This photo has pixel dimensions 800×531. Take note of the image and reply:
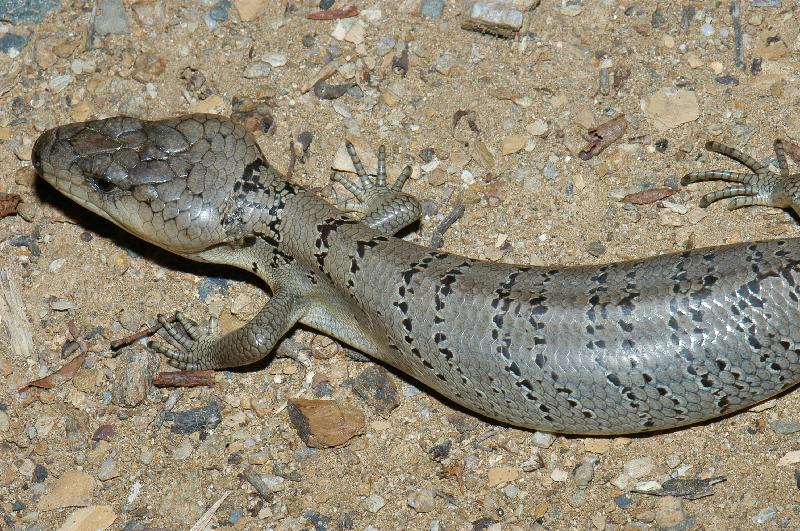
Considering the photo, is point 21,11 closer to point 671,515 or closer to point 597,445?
point 597,445

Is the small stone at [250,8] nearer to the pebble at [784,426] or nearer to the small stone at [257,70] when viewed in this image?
the small stone at [257,70]

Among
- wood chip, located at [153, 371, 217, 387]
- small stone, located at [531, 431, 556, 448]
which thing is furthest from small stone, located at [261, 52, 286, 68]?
small stone, located at [531, 431, 556, 448]

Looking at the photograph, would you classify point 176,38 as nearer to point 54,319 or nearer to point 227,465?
point 54,319

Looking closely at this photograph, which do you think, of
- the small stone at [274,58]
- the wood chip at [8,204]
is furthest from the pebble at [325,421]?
the small stone at [274,58]

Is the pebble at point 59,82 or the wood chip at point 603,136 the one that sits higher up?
the wood chip at point 603,136

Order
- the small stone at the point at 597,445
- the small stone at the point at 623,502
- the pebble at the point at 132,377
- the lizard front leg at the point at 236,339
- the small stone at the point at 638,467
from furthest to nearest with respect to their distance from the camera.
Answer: the pebble at the point at 132,377
the lizard front leg at the point at 236,339
the small stone at the point at 597,445
the small stone at the point at 638,467
the small stone at the point at 623,502

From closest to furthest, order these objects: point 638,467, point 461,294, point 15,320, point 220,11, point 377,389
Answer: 1. point 461,294
2. point 638,467
3. point 377,389
4. point 15,320
5. point 220,11

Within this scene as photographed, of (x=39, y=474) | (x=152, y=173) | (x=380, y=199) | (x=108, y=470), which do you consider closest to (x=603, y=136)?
(x=380, y=199)
